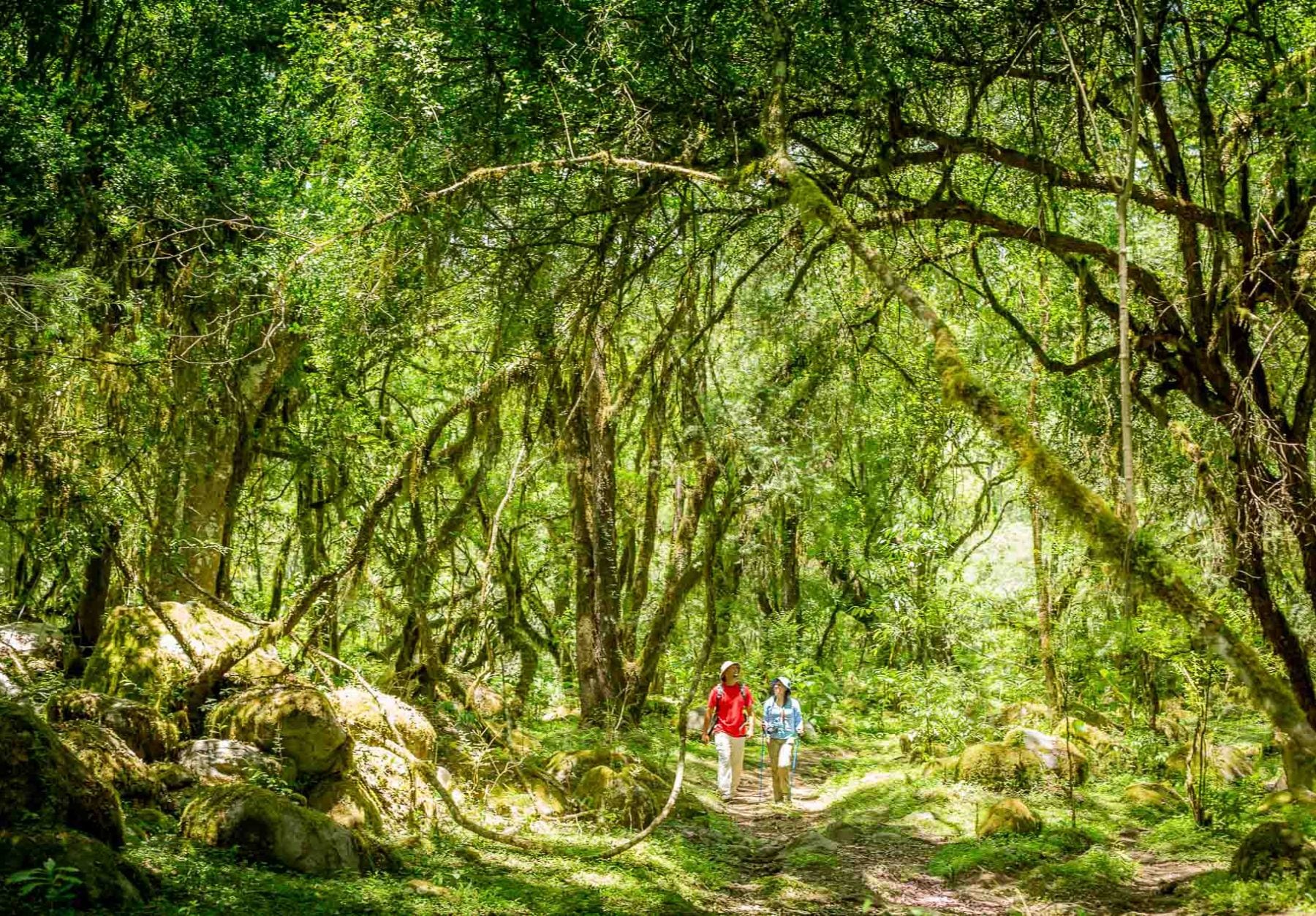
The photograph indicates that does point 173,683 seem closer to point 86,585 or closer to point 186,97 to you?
point 86,585

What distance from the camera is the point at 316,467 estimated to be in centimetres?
1198

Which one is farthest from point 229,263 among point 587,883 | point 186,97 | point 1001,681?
point 1001,681

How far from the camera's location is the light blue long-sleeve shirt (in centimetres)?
1133

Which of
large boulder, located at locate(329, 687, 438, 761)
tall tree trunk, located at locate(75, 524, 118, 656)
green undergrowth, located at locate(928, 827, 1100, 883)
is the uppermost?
tall tree trunk, located at locate(75, 524, 118, 656)

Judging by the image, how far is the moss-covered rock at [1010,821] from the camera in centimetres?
984

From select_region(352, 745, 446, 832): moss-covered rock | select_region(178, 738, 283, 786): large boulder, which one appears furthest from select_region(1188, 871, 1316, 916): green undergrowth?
select_region(178, 738, 283, 786): large boulder

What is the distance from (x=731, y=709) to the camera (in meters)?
10.7

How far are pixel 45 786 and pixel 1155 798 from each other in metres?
11.4

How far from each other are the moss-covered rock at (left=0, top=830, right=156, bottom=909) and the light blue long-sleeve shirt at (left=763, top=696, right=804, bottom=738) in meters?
7.40

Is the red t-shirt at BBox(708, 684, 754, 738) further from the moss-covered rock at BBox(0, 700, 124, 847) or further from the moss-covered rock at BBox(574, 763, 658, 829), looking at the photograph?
the moss-covered rock at BBox(0, 700, 124, 847)

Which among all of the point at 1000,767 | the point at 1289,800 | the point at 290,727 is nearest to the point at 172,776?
the point at 290,727

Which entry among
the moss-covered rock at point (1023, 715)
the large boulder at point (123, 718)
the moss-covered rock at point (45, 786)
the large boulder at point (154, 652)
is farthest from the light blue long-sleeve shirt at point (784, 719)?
the moss-covered rock at point (45, 786)

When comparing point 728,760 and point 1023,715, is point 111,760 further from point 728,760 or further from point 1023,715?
point 1023,715

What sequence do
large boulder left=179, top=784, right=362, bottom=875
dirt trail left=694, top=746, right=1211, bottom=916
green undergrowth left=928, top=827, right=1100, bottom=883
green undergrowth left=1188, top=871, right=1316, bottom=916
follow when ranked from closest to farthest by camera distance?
1. large boulder left=179, top=784, right=362, bottom=875
2. green undergrowth left=1188, top=871, right=1316, bottom=916
3. dirt trail left=694, top=746, right=1211, bottom=916
4. green undergrowth left=928, top=827, right=1100, bottom=883
